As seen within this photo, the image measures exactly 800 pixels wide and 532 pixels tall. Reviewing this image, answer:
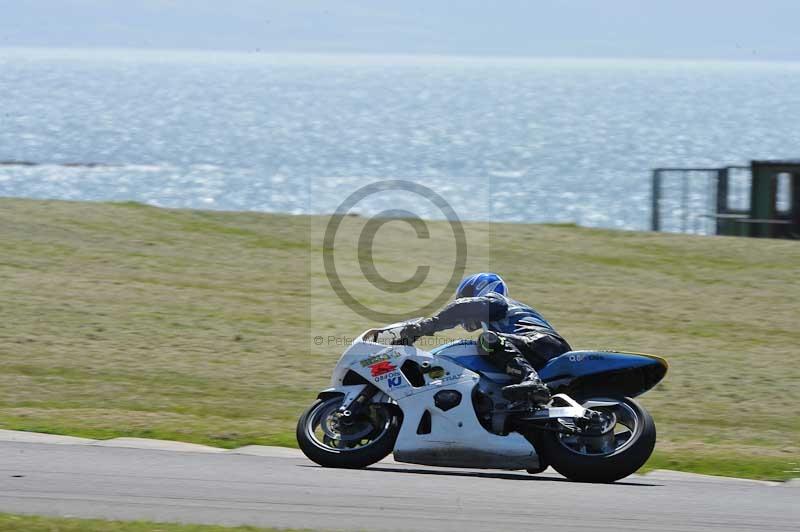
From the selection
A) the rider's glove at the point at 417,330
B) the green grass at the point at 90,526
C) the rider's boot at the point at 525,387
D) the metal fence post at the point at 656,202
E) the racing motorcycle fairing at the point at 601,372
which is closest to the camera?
the green grass at the point at 90,526

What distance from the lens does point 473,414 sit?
10086 millimetres

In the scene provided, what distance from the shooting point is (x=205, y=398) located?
1463 cm

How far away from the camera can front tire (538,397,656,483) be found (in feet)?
31.8

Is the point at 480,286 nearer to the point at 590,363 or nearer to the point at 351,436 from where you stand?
the point at 590,363

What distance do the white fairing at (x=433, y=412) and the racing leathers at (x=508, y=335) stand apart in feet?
0.83

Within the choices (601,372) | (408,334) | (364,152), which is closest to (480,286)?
(408,334)

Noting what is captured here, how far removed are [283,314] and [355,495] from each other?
10830 mm

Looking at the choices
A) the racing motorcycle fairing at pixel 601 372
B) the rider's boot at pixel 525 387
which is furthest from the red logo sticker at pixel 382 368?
the rider's boot at pixel 525 387

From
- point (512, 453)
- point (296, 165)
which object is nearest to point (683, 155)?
point (296, 165)

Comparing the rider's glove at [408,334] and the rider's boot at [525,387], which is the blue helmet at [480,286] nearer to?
the rider's glove at [408,334]

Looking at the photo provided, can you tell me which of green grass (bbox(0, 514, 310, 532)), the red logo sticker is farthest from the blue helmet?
green grass (bbox(0, 514, 310, 532))

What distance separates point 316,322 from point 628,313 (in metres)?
5.05

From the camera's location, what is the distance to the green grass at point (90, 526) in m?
8.14

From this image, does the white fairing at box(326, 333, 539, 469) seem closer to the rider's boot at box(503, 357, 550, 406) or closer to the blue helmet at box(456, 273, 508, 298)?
the rider's boot at box(503, 357, 550, 406)
